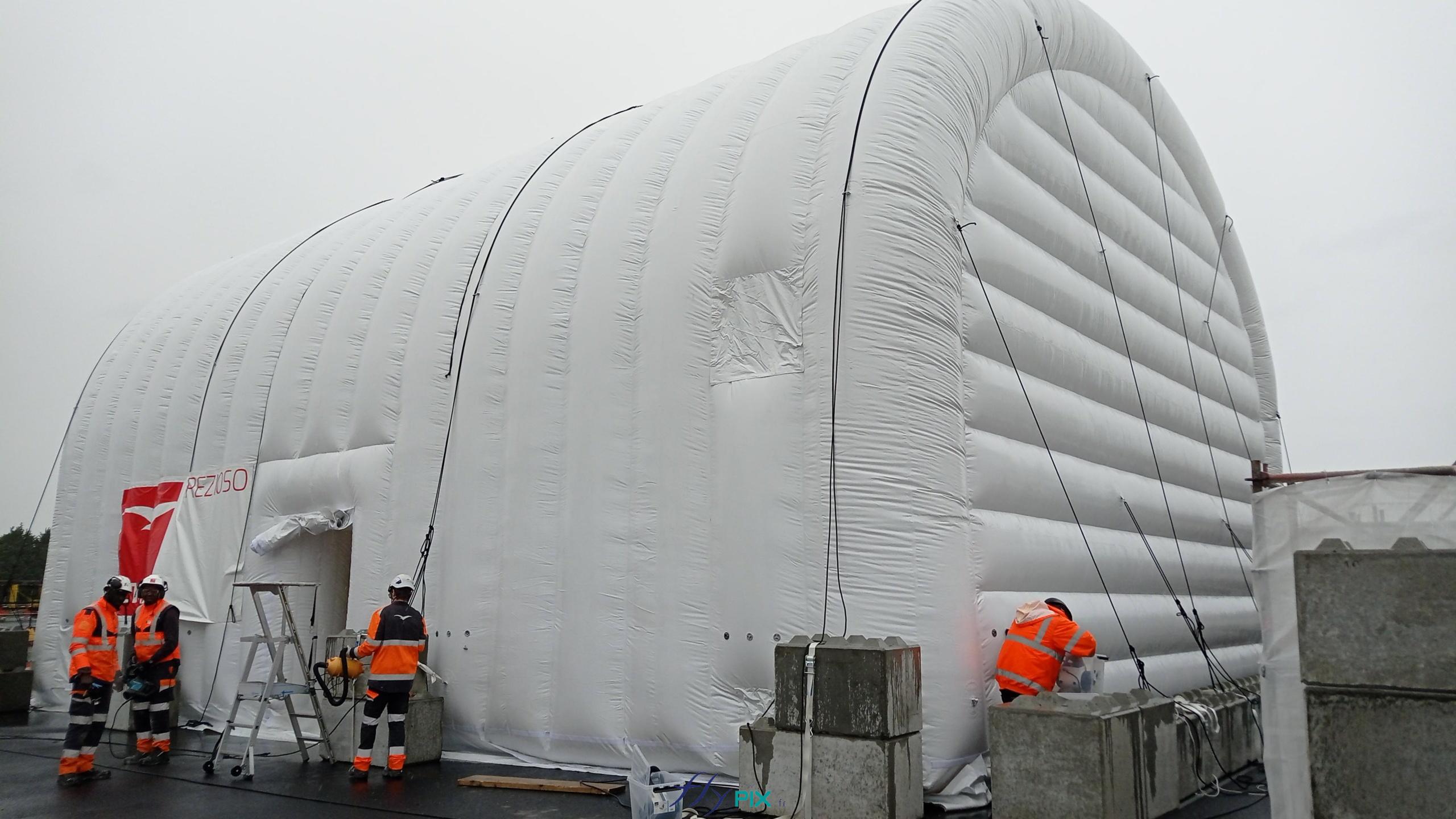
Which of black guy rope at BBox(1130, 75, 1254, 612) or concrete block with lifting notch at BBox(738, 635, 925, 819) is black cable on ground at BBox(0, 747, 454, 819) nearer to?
concrete block with lifting notch at BBox(738, 635, 925, 819)

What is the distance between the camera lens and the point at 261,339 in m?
14.3

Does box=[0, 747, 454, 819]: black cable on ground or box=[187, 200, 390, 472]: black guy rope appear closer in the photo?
box=[0, 747, 454, 819]: black cable on ground

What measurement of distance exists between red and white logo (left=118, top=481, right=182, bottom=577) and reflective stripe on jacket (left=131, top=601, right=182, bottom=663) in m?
4.41

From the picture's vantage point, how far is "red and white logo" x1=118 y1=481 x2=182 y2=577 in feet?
48.4

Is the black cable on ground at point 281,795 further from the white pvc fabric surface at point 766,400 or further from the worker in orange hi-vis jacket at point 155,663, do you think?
the white pvc fabric surface at point 766,400

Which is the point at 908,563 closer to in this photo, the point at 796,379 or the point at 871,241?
the point at 796,379

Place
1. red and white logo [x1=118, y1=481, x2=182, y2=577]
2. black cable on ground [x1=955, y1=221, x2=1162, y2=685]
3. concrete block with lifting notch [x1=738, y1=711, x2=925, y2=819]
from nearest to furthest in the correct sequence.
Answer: concrete block with lifting notch [x1=738, y1=711, x2=925, y2=819]
black cable on ground [x1=955, y1=221, x2=1162, y2=685]
red and white logo [x1=118, y1=481, x2=182, y2=577]

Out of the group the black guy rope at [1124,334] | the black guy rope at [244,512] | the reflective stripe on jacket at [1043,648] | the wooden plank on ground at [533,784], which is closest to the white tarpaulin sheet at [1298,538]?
the reflective stripe on jacket at [1043,648]

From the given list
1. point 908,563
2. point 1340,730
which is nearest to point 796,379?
point 908,563

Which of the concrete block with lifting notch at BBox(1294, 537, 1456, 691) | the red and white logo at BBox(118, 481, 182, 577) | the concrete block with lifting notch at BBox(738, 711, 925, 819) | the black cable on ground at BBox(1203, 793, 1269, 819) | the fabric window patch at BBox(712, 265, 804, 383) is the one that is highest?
the fabric window patch at BBox(712, 265, 804, 383)

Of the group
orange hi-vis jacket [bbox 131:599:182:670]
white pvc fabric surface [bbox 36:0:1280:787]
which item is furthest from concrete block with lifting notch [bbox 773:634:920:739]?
orange hi-vis jacket [bbox 131:599:182:670]

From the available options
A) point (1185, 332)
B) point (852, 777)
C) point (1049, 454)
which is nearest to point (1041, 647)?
point (852, 777)

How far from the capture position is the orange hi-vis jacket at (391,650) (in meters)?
9.20

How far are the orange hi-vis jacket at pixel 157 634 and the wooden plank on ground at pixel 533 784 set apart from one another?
3.79 meters
